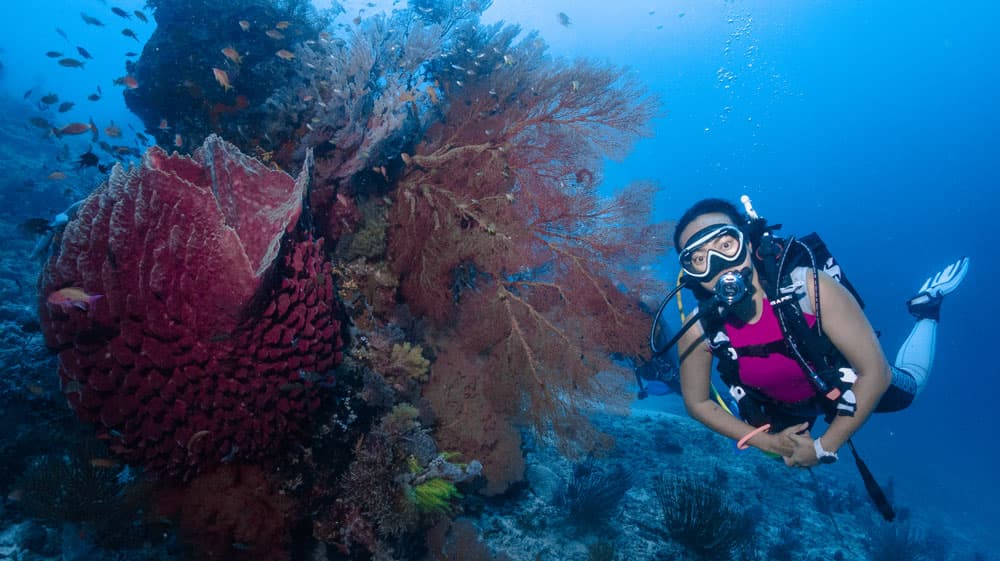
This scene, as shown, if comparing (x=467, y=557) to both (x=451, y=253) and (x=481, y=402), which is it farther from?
(x=451, y=253)

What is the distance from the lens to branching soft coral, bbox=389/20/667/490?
4.61m

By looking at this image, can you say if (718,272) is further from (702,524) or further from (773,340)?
(702,524)

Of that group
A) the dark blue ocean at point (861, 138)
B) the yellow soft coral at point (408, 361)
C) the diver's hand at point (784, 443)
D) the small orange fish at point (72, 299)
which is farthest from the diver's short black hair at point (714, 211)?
the dark blue ocean at point (861, 138)

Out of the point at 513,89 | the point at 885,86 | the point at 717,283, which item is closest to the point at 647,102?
the point at 513,89

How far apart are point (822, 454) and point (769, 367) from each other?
911 mm

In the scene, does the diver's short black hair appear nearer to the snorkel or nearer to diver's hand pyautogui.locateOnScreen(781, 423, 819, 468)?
the snorkel

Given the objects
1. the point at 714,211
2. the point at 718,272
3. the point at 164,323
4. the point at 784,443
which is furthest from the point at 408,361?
the point at 784,443

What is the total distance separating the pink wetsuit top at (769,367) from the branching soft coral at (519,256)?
1084mm

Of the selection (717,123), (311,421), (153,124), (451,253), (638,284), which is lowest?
(311,421)

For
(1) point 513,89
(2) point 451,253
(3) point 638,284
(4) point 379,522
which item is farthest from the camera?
(1) point 513,89

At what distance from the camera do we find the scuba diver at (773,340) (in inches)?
136

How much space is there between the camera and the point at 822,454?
341 centimetres

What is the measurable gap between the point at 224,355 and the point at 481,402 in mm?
2760

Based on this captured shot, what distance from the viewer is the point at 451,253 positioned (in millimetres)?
4559
